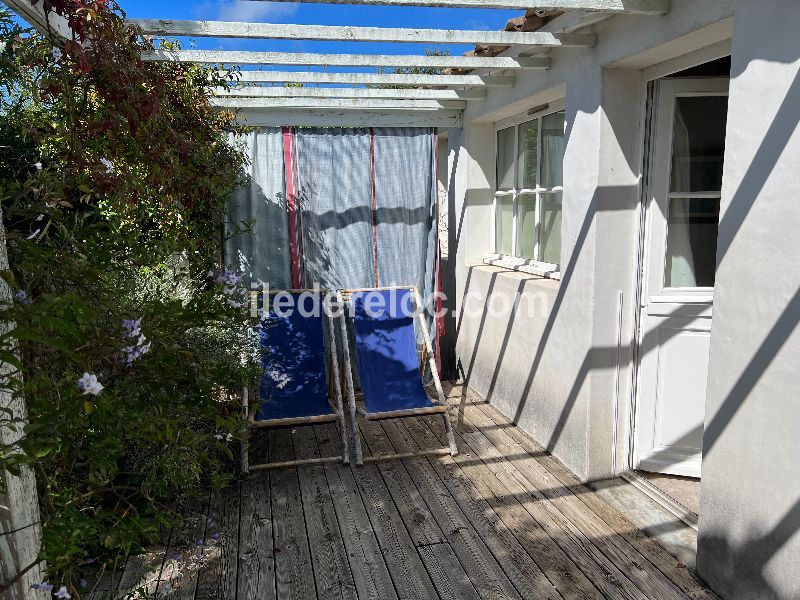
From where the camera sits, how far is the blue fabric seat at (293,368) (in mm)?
4078

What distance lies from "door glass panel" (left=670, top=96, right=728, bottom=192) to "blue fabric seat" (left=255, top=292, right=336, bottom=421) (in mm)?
2612

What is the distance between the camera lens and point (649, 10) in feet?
8.50

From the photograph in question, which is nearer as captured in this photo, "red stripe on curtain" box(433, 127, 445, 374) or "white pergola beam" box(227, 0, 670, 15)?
"white pergola beam" box(227, 0, 670, 15)

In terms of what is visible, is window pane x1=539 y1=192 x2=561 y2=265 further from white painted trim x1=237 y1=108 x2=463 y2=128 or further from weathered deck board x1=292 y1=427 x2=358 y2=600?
weathered deck board x1=292 y1=427 x2=358 y2=600

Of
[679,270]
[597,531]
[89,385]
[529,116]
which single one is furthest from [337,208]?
[89,385]

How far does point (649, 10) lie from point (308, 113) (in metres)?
2.88

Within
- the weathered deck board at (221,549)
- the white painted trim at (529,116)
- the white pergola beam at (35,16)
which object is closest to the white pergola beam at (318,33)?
the white pergola beam at (35,16)

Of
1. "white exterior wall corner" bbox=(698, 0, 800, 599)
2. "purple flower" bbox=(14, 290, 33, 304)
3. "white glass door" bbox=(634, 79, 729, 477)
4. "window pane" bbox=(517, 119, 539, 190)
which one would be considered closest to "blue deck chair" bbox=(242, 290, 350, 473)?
"window pane" bbox=(517, 119, 539, 190)

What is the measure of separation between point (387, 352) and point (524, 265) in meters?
1.26

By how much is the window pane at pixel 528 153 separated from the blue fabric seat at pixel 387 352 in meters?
1.27

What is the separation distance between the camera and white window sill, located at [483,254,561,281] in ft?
13.6

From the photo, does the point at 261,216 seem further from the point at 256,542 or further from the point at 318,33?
the point at 256,542

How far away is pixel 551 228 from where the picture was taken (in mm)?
4195

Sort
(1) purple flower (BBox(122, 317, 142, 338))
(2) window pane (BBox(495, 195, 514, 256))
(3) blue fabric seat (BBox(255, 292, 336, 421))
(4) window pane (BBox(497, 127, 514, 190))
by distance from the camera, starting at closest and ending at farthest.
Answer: (1) purple flower (BBox(122, 317, 142, 338)) < (3) blue fabric seat (BBox(255, 292, 336, 421)) < (4) window pane (BBox(497, 127, 514, 190)) < (2) window pane (BBox(495, 195, 514, 256))
